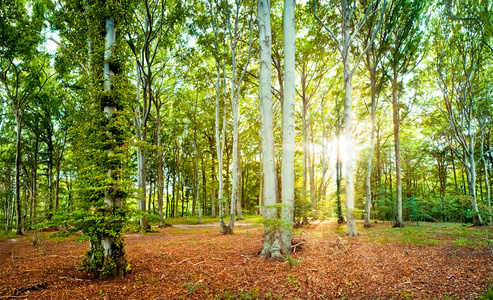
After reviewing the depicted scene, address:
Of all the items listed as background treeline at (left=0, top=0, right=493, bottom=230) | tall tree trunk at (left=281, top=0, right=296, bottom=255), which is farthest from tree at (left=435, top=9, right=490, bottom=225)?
tall tree trunk at (left=281, top=0, right=296, bottom=255)

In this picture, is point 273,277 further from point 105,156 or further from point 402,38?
point 402,38

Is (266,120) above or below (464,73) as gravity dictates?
below

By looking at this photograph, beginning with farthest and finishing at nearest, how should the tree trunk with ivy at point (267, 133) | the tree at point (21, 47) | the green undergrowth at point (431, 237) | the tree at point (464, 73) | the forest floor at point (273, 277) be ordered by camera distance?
the tree at point (464, 73), the tree at point (21, 47), the green undergrowth at point (431, 237), the tree trunk with ivy at point (267, 133), the forest floor at point (273, 277)

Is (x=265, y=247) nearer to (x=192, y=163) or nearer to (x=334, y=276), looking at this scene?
(x=334, y=276)

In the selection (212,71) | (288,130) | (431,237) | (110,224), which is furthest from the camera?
(212,71)

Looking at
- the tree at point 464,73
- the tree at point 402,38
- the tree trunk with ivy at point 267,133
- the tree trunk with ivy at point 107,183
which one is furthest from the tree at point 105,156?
the tree at point 464,73

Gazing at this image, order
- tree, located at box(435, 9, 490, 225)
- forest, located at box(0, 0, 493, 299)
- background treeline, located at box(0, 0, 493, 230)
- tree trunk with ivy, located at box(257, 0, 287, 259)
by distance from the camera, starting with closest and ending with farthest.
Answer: forest, located at box(0, 0, 493, 299) < tree trunk with ivy, located at box(257, 0, 287, 259) < background treeline, located at box(0, 0, 493, 230) < tree, located at box(435, 9, 490, 225)

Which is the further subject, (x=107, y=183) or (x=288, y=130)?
(x=288, y=130)

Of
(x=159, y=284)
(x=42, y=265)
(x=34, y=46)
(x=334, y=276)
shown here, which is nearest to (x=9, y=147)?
(x=34, y=46)

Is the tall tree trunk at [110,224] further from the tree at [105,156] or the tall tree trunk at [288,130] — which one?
the tall tree trunk at [288,130]

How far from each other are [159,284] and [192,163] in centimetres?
2309

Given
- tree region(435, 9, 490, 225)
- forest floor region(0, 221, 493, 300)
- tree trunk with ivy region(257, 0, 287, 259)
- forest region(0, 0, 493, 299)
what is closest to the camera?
forest floor region(0, 221, 493, 300)

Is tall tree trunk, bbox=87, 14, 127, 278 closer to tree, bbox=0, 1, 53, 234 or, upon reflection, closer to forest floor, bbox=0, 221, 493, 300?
forest floor, bbox=0, 221, 493, 300

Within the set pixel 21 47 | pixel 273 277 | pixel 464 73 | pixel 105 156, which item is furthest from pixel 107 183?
pixel 464 73
